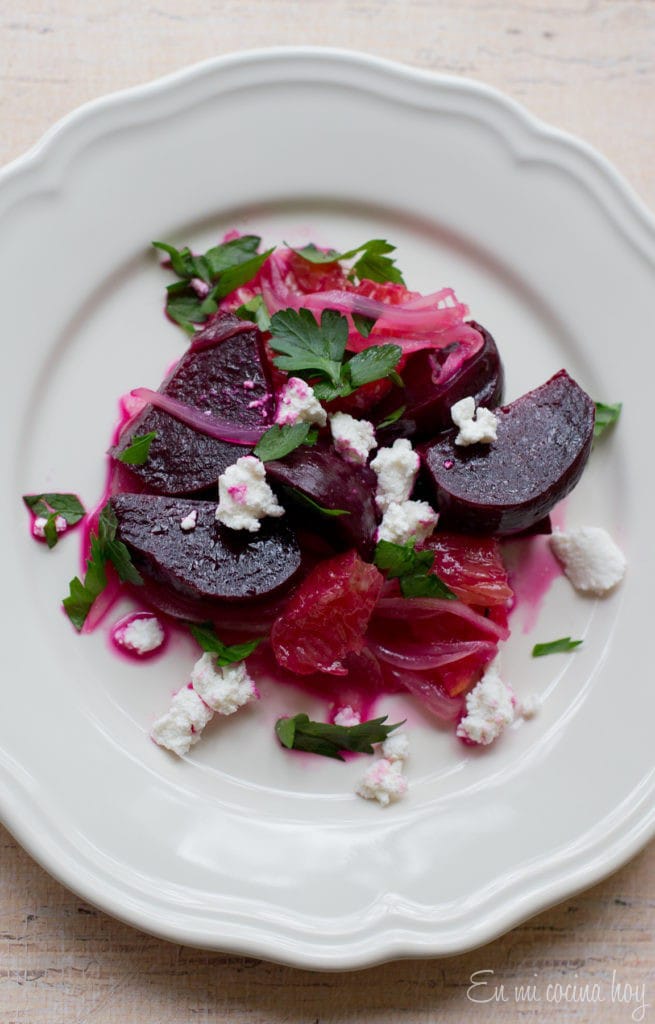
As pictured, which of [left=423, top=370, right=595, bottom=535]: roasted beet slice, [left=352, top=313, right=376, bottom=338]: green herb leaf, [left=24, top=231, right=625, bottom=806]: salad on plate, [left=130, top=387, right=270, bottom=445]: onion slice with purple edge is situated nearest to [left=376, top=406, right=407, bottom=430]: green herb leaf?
[left=24, top=231, right=625, bottom=806]: salad on plate

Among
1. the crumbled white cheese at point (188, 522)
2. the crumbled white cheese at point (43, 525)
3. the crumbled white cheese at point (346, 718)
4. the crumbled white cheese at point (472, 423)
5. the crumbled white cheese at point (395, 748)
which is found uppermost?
the crumbled white cheese at point (472, 423)

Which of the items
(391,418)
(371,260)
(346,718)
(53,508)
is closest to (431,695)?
(346,718)

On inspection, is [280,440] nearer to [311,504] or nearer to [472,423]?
[311,504]

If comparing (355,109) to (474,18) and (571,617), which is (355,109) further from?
(571,617)

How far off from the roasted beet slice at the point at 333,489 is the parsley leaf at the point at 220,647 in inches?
17.7

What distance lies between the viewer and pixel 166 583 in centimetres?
298

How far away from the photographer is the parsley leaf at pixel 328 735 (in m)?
3.08

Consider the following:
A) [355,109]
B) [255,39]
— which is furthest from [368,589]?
[255,39]

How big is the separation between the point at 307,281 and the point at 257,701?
147cm

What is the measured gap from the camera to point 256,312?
328 centimetres

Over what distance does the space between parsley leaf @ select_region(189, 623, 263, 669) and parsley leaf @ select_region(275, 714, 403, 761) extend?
268mm

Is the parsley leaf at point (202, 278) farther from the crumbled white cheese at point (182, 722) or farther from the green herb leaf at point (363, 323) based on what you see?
the crumbled white cheese at point (182, 722)

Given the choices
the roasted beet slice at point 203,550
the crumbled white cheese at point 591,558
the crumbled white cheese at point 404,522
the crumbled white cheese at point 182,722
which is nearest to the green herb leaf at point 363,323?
the crumbled white cheese at point 404,522

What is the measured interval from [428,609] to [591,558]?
62 cm
